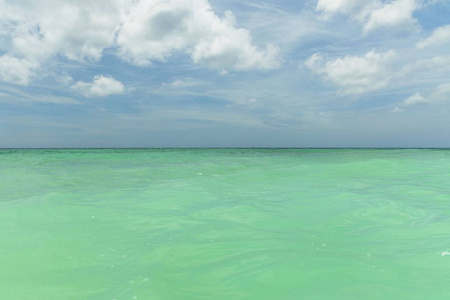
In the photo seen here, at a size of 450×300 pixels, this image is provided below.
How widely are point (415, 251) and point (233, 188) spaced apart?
5.81m

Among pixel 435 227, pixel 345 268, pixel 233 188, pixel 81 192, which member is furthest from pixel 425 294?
pixel 81 192

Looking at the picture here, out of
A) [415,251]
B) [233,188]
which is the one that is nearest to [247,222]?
[415,251]

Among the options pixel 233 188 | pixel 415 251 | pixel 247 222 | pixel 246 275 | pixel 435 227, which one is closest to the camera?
pixel 246 275

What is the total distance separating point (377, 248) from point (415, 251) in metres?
0.44

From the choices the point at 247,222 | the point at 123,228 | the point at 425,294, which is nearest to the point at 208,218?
the point at 247,222

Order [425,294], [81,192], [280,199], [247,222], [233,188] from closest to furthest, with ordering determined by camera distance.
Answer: [425,294] < [247,222] < [280,199] < [81,192] < [233,188]

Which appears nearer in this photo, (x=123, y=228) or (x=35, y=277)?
(x=35, y=277)

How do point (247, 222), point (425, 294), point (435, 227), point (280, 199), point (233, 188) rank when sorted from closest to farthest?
1. point (425, 294)
2. point (435, 227)
3. point (247, 222)
4. point (280, 199)
5. point (233, 188)

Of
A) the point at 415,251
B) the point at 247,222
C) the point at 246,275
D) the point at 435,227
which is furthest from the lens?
the point at 247,222

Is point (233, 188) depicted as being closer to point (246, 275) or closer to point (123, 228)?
point (123, 228)

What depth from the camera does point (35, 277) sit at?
3.18 meters

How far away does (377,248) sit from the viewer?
12.8 ft

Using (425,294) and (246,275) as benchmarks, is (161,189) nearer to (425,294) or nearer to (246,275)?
(246,275)

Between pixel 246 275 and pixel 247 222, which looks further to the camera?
pixel 247 222
